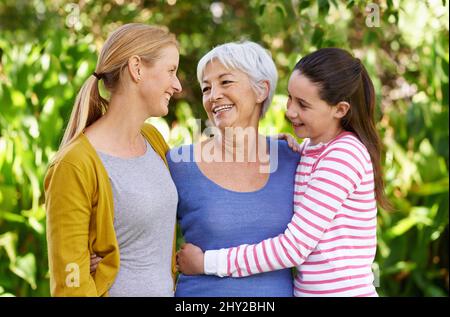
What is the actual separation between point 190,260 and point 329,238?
41 centimetres

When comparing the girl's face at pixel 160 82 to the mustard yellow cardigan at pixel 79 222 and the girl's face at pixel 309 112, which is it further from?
the girl's face at pixel 309 112

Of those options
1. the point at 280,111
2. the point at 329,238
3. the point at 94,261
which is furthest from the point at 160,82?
the point at 280,111

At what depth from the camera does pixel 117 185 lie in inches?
75.3

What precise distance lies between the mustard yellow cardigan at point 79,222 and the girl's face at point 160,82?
23 cm

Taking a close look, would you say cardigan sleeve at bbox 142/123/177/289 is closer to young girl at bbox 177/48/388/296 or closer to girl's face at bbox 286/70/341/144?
young girl at bbox 177/48/388/296

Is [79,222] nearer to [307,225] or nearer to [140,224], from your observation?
[140,224]

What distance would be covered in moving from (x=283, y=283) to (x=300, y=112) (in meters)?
0.51

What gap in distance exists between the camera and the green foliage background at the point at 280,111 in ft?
12.4

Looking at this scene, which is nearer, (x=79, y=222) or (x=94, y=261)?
(x=79, y=222)

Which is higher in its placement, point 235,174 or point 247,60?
point 247,60

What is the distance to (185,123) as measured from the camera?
422cm

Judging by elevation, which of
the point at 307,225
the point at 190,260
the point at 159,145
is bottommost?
the point at 190,260
